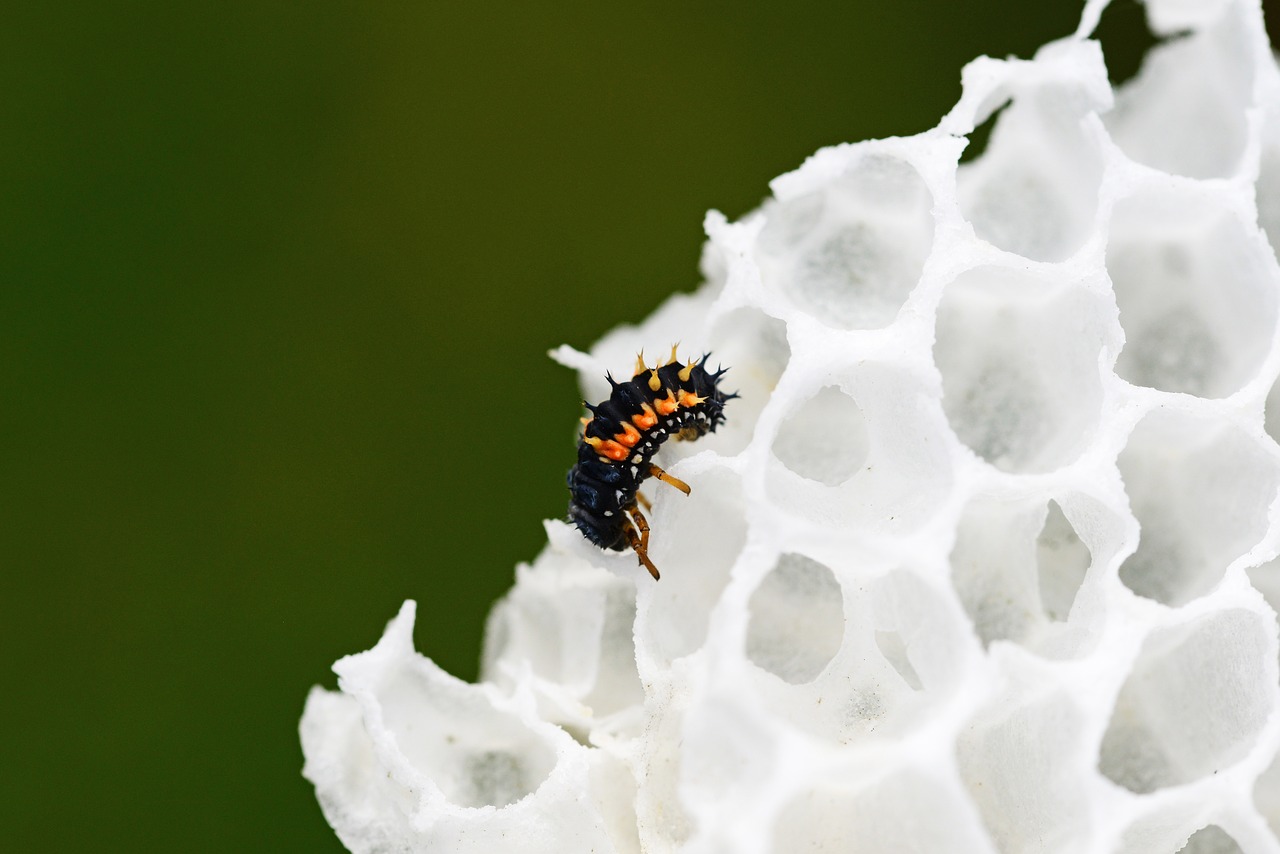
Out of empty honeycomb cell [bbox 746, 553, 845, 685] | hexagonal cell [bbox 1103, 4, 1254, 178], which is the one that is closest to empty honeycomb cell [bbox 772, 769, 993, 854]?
empty honeycomb cell [bbox 746, 553, 845, 685]

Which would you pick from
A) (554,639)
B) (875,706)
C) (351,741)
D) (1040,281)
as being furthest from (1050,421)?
(351,741)

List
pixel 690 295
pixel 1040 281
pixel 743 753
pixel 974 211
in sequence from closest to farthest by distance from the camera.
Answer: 1. pixel 743 753
2. pixel 1040 281
3. pixel 974 211
4. pixel 690 295

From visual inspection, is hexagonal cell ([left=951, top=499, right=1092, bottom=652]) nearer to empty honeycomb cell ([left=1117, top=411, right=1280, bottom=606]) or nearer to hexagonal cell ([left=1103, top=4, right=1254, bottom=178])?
empty honeycomb cell ([left=1117, top=411, right=1280, bottom=606])

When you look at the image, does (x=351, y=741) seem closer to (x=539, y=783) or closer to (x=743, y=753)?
(x=539, y=783)

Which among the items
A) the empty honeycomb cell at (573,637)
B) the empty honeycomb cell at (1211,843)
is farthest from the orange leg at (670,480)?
the empty honeycomb cell at (1211,843)

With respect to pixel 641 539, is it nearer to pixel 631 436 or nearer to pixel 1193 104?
pixel 631 436

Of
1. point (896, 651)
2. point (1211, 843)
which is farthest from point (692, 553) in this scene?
point (1211, 843)

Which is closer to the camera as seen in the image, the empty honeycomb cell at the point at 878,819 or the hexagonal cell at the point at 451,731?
the empty honeycomb cell at the point at 878,819

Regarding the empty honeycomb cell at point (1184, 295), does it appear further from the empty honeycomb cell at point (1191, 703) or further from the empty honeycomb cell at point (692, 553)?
the empty honeycomb cell at point (692, 553)
